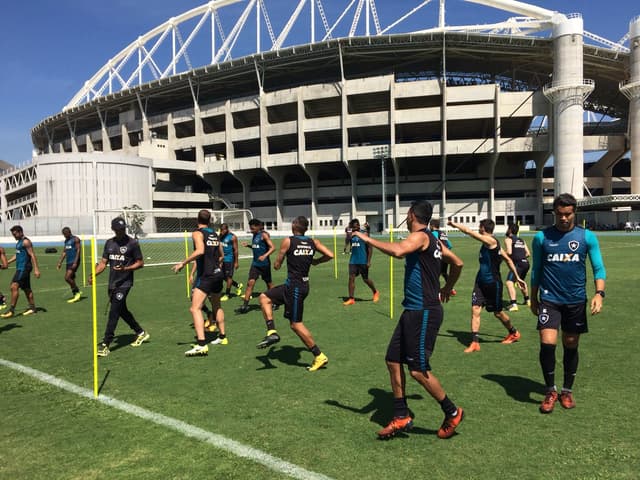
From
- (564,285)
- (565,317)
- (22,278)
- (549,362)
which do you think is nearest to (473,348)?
(549,362)

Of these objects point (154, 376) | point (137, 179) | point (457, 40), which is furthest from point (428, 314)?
point (137, 179)

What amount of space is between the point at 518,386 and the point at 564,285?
4.78 feet

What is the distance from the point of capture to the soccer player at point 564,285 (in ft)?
13.4

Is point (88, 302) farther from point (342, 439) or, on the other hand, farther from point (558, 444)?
point (558, 444)

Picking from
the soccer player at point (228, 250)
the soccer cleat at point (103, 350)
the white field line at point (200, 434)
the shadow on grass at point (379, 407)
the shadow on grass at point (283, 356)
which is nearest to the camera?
the white field line at point (200, 434)

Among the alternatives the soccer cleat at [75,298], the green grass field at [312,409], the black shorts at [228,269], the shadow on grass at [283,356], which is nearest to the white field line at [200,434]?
the green grass field at [312,409]

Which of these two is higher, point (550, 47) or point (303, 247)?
point (550, 47)

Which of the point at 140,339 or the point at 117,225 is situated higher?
the point at 117,225

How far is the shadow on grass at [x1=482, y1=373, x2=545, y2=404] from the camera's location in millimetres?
4531

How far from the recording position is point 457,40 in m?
47.5

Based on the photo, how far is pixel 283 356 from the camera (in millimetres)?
6273

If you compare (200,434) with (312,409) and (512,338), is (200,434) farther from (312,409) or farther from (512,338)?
(512,338)

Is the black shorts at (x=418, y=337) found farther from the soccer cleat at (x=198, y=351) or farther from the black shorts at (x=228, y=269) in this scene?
the black shorts at (x=228, y=269)

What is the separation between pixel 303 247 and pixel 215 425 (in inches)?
103
